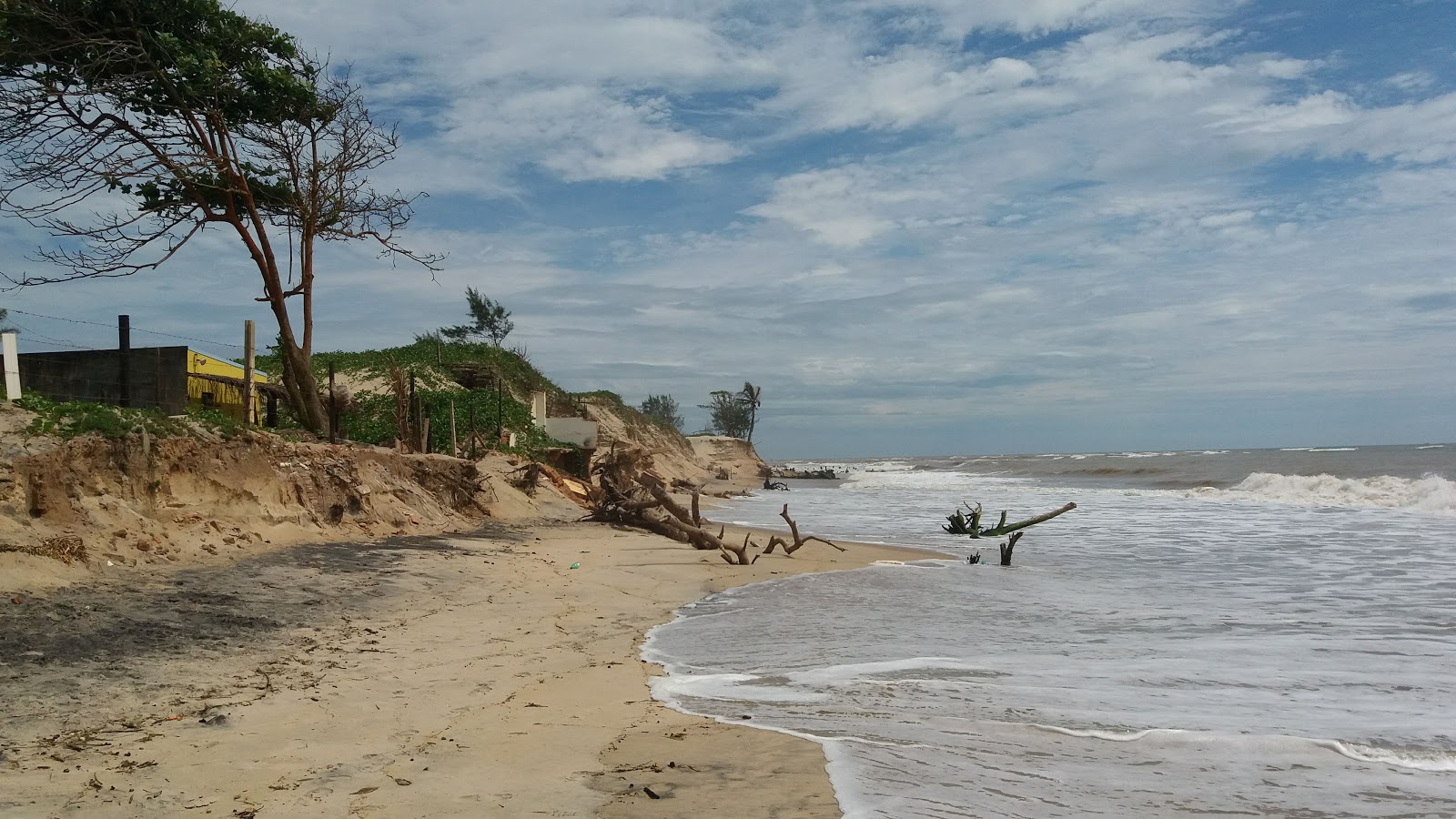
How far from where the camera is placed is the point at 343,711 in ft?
17.0

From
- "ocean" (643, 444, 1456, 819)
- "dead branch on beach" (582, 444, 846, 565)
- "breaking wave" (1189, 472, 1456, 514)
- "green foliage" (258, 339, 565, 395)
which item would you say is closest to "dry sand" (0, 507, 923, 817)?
"ocean" (643, 444, 1456, 819)

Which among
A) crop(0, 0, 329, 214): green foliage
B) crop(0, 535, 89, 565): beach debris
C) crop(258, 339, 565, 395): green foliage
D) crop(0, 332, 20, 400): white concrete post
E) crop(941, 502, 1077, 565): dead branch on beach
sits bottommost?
crop(941, 502, 1077, 565): dead branch on beach

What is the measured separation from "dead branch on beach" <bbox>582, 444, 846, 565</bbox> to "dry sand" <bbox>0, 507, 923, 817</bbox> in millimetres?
5169

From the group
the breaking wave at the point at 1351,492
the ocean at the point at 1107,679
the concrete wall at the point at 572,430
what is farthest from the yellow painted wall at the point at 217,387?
the breaking wave at the point at 1351,492

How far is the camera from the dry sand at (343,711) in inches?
152

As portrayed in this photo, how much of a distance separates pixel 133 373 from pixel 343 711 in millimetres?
10425

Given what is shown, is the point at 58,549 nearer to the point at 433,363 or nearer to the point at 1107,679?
the point at 1107,679

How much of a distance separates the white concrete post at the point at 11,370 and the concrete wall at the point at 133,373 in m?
3.16

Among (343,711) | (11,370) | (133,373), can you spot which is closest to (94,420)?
(11,370)

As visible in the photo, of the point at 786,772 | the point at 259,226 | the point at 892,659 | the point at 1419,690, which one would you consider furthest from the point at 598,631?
the point at 259,226

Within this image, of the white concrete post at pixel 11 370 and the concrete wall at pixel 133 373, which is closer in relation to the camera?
the white concrete post at pixel 11 370

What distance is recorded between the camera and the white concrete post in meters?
9.25

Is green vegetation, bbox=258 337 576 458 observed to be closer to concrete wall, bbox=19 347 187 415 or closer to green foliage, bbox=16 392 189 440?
concrete wall, bbox=19 347 187 415

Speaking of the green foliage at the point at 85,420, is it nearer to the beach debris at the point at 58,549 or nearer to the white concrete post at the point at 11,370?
the white concrete post at the point at 11,370
